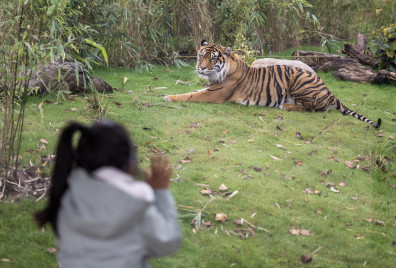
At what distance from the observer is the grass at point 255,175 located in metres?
3.79

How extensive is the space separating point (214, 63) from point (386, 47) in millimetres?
4328

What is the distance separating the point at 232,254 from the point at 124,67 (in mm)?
6839

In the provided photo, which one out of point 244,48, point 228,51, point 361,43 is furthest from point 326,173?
point 361,43

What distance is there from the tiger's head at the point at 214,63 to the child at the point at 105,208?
6.00 metres

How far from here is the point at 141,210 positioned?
6.38 ft

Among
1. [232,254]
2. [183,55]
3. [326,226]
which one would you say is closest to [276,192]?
[326,226]

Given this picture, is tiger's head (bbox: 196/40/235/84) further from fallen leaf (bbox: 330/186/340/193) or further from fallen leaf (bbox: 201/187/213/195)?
fallen leaf (bbox: 201/187/213/195)

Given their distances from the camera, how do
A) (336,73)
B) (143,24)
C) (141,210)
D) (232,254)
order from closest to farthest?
(141,210)
(232,254)
(143,24)
(336,73)

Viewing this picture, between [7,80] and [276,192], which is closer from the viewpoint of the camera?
[7,80]

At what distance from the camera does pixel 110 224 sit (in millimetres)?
1926

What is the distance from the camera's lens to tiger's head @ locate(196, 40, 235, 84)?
7941mm

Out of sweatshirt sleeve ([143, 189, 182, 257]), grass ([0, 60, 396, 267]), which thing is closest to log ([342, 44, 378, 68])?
grass ([0, 60, 396, 267])

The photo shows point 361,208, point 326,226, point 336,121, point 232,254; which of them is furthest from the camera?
point 336,121

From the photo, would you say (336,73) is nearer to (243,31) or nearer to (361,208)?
(243,31)
